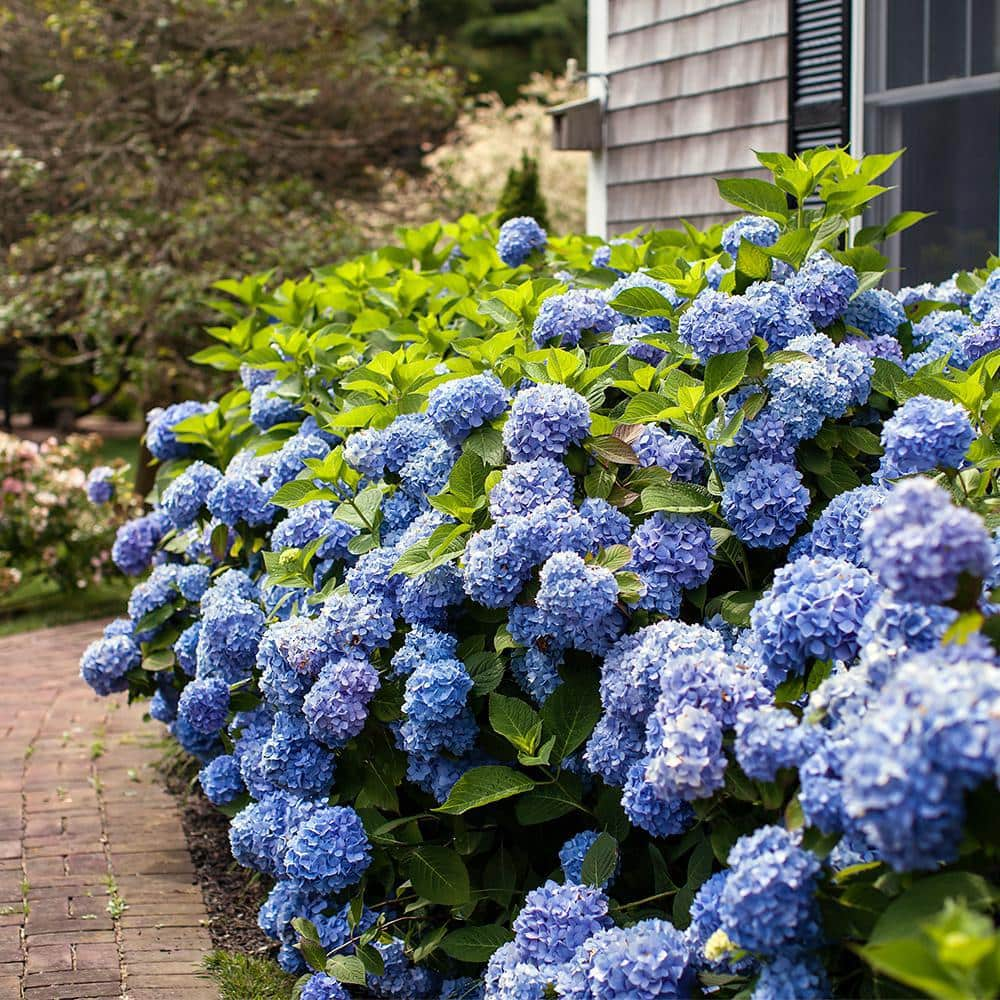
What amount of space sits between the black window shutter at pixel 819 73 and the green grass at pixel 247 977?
3.46 m

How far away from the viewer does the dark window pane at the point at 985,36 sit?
442 centimetres

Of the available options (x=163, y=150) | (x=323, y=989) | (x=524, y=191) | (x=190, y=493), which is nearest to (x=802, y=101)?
(x=190, y=493)

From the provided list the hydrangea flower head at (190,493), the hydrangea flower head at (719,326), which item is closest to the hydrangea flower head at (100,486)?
the hydrangea flower head at (190,493)

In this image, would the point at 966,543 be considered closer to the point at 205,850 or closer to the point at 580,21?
the point at 205,850

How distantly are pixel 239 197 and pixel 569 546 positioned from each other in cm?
672

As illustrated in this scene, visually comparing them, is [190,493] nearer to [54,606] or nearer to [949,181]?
[949,181]

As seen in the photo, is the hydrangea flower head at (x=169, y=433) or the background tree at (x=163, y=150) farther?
the background tree at (x=163, y=150)

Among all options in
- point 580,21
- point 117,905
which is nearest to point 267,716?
point 117,905

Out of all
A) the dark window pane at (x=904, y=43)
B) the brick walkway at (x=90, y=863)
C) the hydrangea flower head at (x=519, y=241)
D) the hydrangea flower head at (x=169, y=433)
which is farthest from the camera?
the dark window pane at (x=904, y=43)

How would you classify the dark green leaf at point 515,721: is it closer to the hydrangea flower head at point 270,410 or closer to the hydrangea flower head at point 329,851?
the hydrangea flower head at point 329,851

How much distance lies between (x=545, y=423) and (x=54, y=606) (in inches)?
226

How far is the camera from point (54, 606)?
7398 millimetres

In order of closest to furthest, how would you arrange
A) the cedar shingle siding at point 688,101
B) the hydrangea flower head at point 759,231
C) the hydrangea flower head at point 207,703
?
1. the hydrangea flower head at point 759,231
2. the hydrangea flower head at point 207,703
3. the cedar shingle siding at point 688,101

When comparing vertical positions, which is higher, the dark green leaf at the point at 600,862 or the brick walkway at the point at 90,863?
the dark green leaf at the point at 600,862
